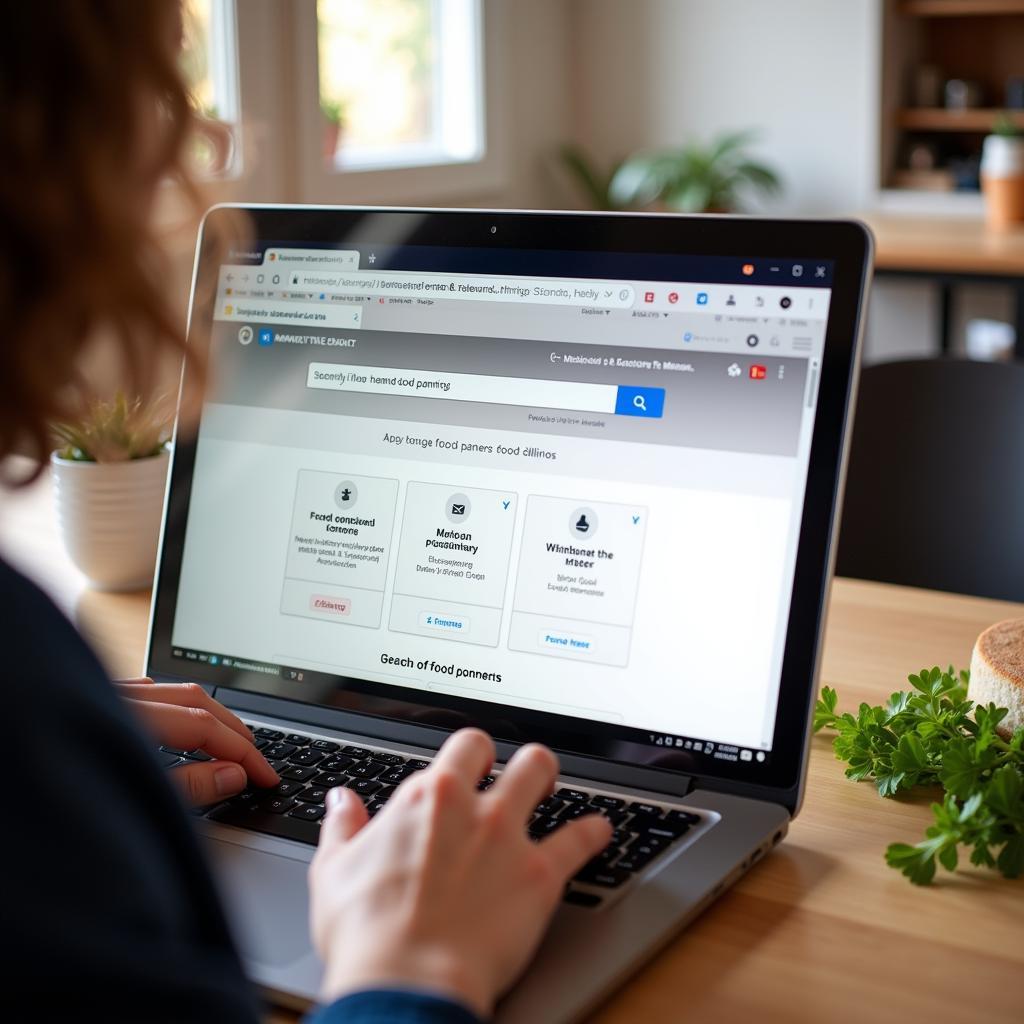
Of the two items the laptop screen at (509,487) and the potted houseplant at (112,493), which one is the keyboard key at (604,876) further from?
the potted houseplant at (112,493)

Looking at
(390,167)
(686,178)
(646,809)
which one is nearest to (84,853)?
(646,809)

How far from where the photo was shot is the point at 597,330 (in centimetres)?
77

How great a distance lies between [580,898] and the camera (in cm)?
61

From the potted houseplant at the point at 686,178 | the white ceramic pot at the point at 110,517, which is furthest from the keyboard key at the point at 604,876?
the potted houseplant at the point at 686,178

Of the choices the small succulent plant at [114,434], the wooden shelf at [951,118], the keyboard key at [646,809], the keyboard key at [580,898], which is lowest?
the keyboard key at [580,898]

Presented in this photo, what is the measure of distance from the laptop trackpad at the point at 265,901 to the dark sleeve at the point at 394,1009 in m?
0.09

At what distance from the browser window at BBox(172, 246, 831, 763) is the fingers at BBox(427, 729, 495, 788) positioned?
15cm

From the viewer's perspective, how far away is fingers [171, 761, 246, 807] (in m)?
0.72

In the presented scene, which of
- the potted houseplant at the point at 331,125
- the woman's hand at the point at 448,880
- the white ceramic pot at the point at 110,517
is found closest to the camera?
the woman's hand at the point at 448,880

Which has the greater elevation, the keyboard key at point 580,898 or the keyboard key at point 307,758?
the keyboard key at point 307,758

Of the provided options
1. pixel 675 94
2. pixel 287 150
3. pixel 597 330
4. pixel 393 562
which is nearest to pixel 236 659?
pixel 393 562

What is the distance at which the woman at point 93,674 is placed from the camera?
1.33 feet

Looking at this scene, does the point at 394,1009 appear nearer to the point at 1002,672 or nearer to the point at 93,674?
the point at 93,674

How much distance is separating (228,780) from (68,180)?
41 cm
